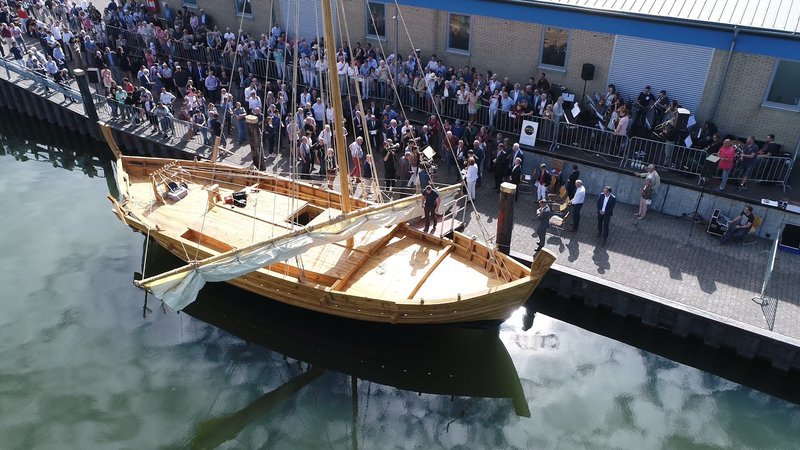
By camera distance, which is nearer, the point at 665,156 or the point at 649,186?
the point at 649,186

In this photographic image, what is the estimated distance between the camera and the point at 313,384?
583 inches

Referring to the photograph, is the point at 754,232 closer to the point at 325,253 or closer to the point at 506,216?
the point at 506,216

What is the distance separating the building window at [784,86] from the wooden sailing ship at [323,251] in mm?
10299

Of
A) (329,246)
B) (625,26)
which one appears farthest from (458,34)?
(329,246)

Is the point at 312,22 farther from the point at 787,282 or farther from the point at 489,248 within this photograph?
the point at 787,282

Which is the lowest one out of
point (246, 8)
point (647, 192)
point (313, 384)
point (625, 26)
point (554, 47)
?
point (313, 384)

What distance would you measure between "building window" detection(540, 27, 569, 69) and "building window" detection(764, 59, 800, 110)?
6353mm

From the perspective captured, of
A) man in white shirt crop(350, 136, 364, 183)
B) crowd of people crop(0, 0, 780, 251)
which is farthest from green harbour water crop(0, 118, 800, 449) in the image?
man in white shirt crop(350, 136, 364, 183)

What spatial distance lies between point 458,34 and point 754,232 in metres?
12.4

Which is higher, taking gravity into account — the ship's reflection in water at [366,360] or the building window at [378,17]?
the building window at [378,17]

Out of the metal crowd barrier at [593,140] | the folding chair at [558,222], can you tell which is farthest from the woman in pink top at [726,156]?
the folding chair at [558,222]

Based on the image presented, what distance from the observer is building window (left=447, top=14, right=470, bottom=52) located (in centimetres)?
2291

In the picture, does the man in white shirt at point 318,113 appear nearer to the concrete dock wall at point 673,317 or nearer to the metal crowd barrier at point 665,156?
the concrete dock wall at point 673,317

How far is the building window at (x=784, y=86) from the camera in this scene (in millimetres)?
17781
